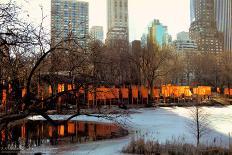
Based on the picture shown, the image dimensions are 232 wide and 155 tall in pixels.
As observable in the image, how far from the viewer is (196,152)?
15469 millimetres

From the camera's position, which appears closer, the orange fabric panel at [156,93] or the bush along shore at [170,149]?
the bush along shore at [170,149]

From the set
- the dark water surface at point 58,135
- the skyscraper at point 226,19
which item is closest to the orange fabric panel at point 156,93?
the dark water surface at point 58,135

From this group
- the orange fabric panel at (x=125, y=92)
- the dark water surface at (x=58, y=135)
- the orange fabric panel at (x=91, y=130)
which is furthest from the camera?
the orange fabric panel at (x=125, y=92)

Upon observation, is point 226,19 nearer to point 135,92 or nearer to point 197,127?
point 135,92

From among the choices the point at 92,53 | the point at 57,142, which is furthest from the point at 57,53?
the point at 57,142

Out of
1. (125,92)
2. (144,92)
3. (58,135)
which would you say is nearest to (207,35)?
(144,92)

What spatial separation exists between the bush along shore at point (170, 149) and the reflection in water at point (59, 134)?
491 centimetres

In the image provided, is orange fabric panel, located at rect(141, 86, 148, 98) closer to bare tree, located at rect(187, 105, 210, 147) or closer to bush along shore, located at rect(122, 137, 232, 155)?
bare tree, located at rect(187, 105, 210, 147)

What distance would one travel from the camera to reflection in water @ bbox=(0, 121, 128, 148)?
20.1 m

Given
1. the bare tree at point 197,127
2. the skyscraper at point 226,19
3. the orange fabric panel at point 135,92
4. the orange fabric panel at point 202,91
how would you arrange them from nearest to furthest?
1. the bare tree at point 197,127
2. the orange fabric panel at point 135,92
3. the orange fabric panel at point 202,91
4. the skyscraper at point 226,19

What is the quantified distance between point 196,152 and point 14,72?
8.34 m

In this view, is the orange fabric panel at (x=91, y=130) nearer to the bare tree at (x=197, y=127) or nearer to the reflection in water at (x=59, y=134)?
the reflection in water at (x=59, y=134)

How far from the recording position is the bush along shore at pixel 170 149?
15.6 meters

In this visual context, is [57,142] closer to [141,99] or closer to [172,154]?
[172,154]
